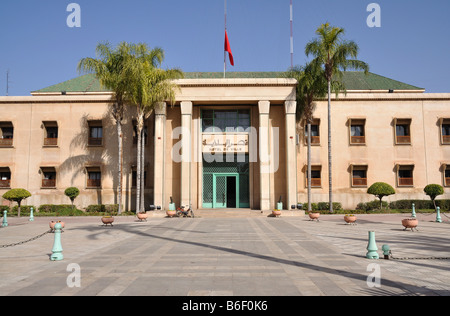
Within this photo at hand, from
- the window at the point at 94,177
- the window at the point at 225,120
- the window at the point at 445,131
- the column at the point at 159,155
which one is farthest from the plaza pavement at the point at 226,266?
the window at the point at 445,131

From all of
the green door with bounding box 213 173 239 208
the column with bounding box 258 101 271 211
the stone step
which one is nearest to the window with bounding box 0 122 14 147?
the stone step

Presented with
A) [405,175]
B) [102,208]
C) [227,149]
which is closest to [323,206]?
[405,175]

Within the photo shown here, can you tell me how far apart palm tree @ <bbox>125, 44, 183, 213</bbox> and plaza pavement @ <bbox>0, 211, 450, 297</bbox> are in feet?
41.9

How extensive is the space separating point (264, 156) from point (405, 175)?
12.8 meters

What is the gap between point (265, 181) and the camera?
2620cm

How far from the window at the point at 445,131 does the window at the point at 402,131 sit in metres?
2.83

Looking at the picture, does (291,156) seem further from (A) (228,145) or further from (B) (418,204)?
(B) (418,204)

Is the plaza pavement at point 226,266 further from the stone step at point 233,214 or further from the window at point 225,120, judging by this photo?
the window at point 225,120

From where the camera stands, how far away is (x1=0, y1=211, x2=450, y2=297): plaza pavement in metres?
6.29

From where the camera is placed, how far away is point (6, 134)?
99.0 ft

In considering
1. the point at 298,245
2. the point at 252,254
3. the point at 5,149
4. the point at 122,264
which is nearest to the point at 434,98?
the point at 298,245

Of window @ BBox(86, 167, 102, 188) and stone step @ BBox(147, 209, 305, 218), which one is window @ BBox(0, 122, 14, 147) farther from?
stone step @ BBox(147, 209, 305, 218)
